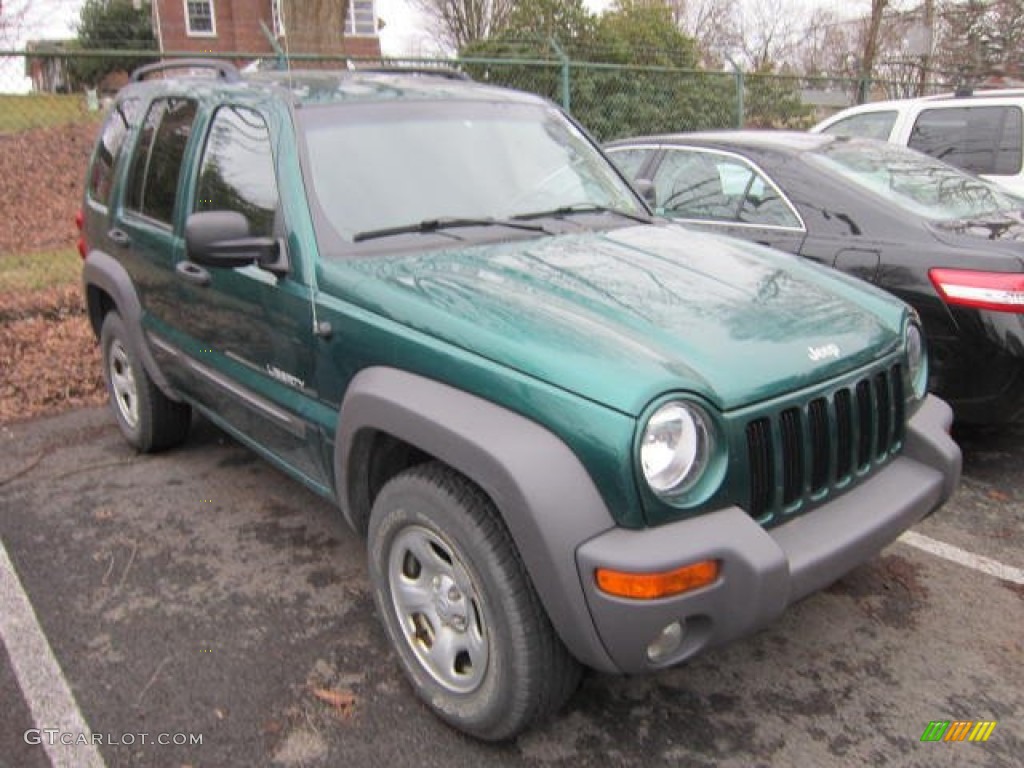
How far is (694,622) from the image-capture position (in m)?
2.18

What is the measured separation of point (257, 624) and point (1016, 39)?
2188cm

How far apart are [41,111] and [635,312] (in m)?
12.7

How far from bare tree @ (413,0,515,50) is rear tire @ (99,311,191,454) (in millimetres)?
28377

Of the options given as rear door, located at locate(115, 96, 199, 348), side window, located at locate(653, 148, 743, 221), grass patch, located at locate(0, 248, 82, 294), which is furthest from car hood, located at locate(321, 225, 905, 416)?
grass patch, located at locate(0, 248, 82, 294)

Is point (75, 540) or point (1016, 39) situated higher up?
point (1016, 39)

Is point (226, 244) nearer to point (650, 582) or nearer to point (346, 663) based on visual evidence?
point (346, 663)

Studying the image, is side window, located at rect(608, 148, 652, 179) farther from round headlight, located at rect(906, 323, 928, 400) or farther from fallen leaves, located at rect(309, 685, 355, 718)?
fallen leaves, located at rect(309, 685, 355, 718)

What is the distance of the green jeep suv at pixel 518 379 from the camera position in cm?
211

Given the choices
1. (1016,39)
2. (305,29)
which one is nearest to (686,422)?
(305,29)

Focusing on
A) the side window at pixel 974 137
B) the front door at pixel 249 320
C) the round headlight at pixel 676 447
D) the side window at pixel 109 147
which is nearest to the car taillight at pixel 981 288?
the round headlight at pixel 676 447

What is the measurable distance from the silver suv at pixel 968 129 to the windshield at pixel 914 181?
1726 millimetres

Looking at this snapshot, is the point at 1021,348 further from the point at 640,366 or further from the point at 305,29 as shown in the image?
the point at 305,29

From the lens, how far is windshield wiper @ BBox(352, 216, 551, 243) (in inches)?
119

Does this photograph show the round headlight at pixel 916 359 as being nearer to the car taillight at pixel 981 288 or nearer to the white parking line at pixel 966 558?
the white parking line at pixel 966 558
